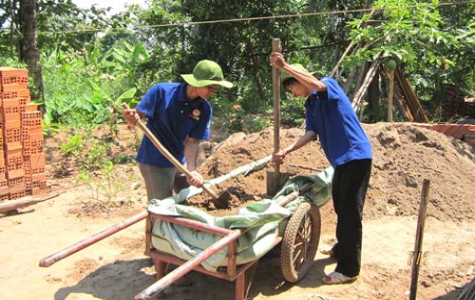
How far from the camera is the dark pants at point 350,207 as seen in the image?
343 cm

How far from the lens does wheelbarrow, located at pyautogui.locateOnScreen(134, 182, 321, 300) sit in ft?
9.37

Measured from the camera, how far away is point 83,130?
832 centimetres

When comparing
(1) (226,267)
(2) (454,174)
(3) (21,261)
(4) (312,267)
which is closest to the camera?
(1) (226,267)

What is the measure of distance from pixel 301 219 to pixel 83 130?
5.91 metres

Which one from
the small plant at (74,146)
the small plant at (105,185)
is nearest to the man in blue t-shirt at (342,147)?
the small plant at (105,185)

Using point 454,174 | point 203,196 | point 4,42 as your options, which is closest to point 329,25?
point 454,174

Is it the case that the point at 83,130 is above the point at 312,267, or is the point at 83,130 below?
above

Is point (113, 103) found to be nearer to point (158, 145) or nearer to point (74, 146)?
point (74, 146)

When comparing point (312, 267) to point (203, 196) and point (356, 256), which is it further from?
point (203, 196)

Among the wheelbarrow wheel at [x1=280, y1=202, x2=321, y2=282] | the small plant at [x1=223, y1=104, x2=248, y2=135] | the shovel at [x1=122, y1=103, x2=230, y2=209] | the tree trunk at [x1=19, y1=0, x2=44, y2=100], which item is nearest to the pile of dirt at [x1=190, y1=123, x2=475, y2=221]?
the shovel at [x1=122, y1=103, x2=230, y2=209]

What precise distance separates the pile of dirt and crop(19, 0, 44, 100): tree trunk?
411cm

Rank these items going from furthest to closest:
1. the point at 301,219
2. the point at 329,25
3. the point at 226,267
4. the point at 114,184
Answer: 1. the point at 329,25
2. the point at 114,184
3. the point at 301,219
4. the point at 226,267

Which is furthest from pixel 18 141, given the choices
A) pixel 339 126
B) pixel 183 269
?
pixel 183 269

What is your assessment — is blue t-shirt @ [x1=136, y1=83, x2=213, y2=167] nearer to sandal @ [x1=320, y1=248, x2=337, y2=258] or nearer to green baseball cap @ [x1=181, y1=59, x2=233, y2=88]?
green baseball cap @ [x1=181, y1=59, x2=233, y2=88]
